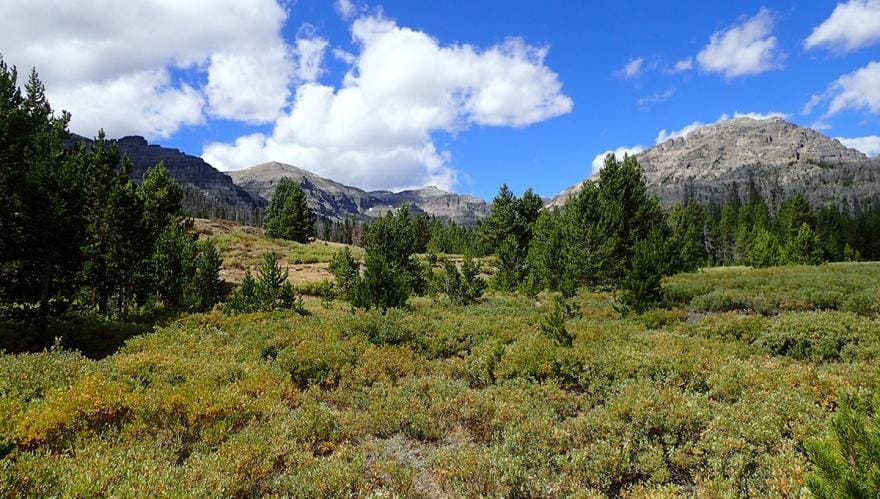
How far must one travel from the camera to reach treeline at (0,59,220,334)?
1402 centimetres

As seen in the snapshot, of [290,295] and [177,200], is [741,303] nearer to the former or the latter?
[290,295]

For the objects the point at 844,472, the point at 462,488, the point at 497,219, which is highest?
the point at 497,219

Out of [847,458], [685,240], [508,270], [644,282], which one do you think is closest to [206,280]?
[508,270]

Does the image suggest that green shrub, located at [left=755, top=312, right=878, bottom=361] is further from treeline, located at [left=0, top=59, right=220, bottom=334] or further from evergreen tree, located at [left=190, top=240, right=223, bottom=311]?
evergreen tree, located at [left=190, top=240, right=223, bottom=311]

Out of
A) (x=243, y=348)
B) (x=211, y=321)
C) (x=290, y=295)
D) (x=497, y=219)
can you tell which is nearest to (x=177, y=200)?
(x=290, y=295)

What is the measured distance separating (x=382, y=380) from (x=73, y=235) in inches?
516

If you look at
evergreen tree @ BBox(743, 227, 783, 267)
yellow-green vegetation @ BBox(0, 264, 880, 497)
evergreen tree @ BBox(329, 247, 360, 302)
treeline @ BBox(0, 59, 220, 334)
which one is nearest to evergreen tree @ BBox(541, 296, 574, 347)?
yellow-green vegetation @ BBox(0, 264, 880, 497)

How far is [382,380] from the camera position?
1048 cm

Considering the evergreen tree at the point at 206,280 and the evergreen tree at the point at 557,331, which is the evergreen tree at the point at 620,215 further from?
the evergreen tree at the point at 206,280

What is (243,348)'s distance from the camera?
41.1 feet

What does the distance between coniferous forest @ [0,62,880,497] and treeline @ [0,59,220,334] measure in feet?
0.31

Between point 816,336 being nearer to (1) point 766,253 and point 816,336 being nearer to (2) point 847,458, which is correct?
(2) point 847,458

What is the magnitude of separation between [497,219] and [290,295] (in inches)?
1173

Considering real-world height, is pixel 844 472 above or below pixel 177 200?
below
